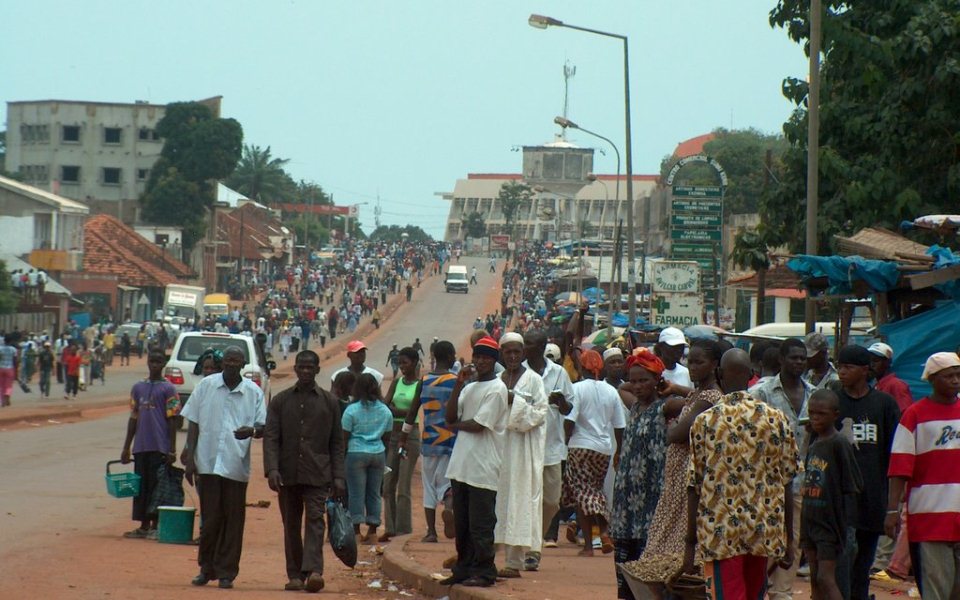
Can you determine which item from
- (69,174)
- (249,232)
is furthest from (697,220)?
(249,232)

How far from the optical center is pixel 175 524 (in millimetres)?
12398

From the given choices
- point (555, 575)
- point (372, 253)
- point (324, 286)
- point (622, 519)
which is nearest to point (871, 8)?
point (555, 575)

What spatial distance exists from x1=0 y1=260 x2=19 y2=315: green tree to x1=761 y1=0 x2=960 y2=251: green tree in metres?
35.8

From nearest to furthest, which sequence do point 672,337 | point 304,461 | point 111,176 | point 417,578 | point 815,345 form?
point 304,461
point 417,578
point 815,345
point 672,337
point 111,176

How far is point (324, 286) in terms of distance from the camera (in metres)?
86.1

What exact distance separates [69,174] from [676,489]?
89783 millimetres

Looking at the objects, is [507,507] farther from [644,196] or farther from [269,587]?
[644,196]

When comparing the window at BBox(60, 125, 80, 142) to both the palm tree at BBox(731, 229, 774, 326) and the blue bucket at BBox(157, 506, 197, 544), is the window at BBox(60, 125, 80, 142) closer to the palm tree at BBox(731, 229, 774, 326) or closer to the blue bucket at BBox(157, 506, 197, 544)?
the palm tree at BBox(731, 229, 774, 326)

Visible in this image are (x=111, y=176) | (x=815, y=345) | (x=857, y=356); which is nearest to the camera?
(x=857, y=356)

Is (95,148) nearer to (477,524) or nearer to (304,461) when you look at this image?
(304,461)

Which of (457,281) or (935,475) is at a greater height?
(457,281)

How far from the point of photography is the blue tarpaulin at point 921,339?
41.3 feet

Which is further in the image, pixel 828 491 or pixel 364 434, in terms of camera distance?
pixel 364 434

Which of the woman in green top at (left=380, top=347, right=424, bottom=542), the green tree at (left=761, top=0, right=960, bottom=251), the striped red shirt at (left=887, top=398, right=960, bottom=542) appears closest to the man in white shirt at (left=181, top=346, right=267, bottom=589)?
the woman in green top at (left=380, top=347, right=424, bottom=542)
